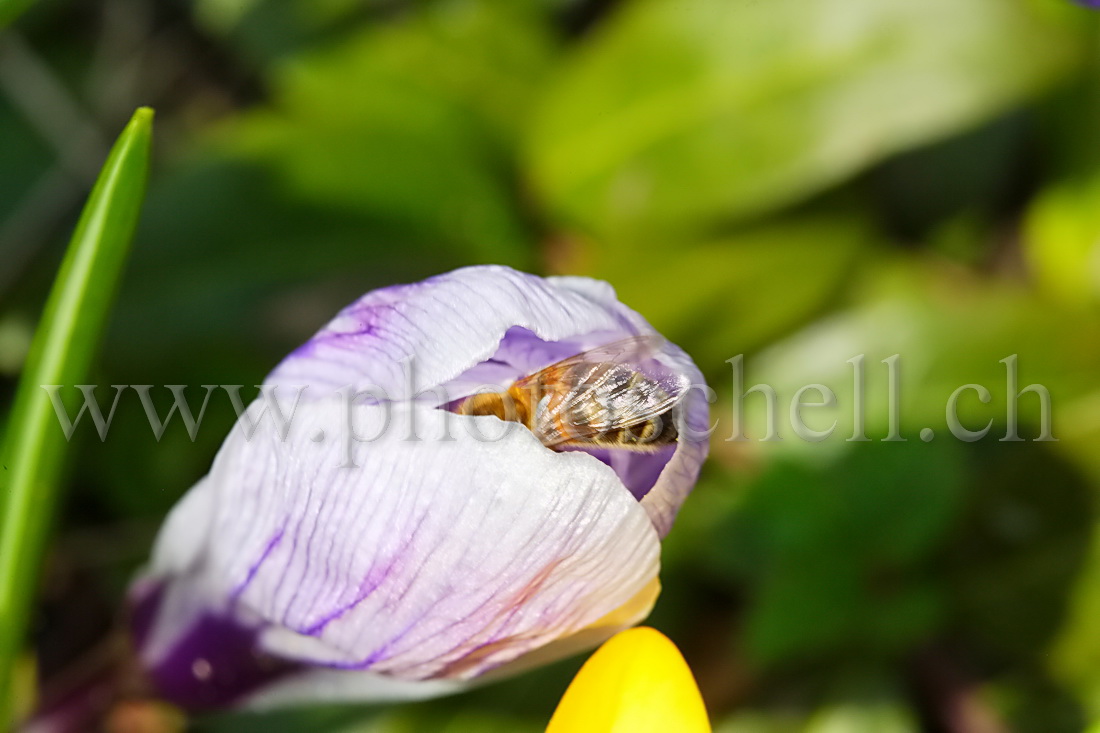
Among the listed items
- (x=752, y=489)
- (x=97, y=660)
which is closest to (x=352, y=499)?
(x=97, y=660)

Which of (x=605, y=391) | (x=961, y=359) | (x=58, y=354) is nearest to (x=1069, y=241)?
(x=961, y=359)

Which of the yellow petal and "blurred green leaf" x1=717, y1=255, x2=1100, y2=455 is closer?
the yellow petal

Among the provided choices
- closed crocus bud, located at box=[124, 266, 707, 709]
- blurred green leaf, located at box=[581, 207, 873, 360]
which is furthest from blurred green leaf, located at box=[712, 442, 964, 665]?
closed crocus bud, located at box=[124, 266, 707, 709]

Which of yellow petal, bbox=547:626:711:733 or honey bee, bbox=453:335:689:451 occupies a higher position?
honey bee, bbox=453:335:689:451

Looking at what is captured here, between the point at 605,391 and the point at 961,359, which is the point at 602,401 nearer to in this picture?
the point at 605,391

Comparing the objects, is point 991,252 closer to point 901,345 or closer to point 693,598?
point 901,345

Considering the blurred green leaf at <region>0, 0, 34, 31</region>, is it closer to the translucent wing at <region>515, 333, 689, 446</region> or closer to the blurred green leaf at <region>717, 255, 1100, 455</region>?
the translucent wing at <region>515, 333, 689, 446</region>
